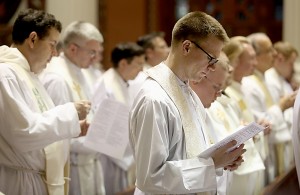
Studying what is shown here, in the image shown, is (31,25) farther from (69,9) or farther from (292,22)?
(292,22)

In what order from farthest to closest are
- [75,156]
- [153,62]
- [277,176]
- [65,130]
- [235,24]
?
1. [235,24]
2. [153,62]
3. [277,176]
4. [75,156]
5. [65,130]

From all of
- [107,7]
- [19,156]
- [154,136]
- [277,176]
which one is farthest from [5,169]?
[107,7]

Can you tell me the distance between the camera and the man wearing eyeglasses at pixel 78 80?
483 cm

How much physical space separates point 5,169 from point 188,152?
4.04 feet

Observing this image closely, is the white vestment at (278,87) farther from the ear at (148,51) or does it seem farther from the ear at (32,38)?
the ear at (32,38)

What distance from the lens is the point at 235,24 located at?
34.1 ft

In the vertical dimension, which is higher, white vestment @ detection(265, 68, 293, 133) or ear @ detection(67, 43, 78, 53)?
ear @ detection(67, 43, 78, 53)

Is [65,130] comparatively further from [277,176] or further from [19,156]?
[277,176]

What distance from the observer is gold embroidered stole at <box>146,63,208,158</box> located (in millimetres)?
2939

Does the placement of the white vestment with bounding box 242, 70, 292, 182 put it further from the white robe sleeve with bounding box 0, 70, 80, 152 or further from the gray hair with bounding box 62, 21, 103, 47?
the white robe sleeve with bounding box 0, 70, 80, 152

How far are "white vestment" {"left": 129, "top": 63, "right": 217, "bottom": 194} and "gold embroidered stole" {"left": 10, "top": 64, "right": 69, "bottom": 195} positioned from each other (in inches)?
35.3

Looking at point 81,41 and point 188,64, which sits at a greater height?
point 188,64

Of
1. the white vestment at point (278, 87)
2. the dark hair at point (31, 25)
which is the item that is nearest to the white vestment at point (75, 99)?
the dark hair at point (31, 25)

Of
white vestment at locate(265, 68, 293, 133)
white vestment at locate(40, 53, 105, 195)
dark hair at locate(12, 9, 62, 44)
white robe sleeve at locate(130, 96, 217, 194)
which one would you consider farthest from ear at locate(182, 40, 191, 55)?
white vestment at locate(265, 68, 293, 133)
